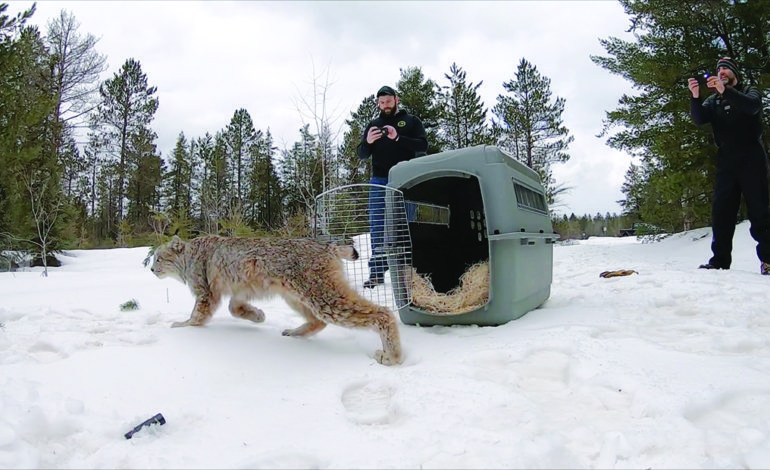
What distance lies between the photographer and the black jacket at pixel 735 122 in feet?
15.1

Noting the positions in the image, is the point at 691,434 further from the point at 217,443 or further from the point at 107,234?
the point at 107,234

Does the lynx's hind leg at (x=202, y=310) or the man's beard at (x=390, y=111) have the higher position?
the man's beard at (x=390, y=111)

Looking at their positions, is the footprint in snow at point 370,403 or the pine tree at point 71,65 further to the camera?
the pine tree at point 71,65

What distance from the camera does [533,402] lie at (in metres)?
2.00

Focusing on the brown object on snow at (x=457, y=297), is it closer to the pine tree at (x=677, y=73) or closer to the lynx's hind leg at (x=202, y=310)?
the lynx's hind leg at (x=202, y=310)

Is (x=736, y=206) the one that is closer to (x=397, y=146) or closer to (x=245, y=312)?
(x=397, y=146)

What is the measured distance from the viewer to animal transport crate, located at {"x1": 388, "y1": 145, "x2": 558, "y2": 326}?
11.2 feet

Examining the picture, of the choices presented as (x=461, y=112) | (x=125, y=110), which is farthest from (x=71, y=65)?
(x=461, y=112)

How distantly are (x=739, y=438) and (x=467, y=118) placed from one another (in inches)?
913

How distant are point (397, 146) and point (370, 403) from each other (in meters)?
3.57

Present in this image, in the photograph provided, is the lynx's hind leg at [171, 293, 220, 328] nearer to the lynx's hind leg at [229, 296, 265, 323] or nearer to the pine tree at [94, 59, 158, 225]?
the lynx's hind leg at [229, 296, 265, 323]

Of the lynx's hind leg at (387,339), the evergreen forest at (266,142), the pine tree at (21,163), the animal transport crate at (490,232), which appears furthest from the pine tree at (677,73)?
the pine tree at (21,163)

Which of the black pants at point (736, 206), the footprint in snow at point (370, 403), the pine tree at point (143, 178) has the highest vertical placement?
the pine tree at point (143, 178)

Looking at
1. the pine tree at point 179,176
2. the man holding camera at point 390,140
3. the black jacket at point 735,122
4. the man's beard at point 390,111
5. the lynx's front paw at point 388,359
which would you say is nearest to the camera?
the lynx's front paw at point 388,359
